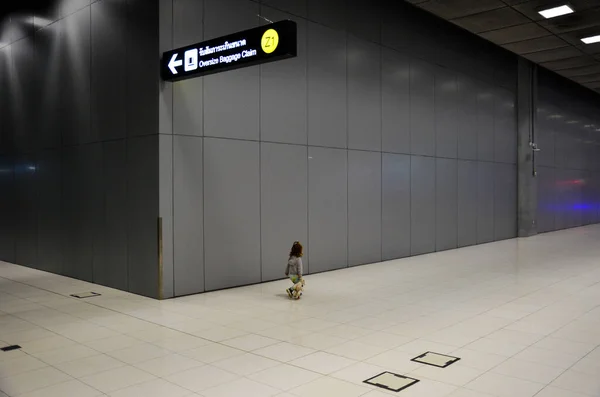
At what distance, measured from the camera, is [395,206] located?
496 inches

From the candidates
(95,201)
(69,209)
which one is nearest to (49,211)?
(69,209)

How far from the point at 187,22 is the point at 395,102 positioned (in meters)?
6.01

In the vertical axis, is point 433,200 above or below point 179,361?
above

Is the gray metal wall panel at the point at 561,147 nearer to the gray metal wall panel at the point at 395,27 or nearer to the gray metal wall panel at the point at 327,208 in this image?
the gray metal wall panel at the point at 395,27

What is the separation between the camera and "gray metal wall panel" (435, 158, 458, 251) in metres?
14.1

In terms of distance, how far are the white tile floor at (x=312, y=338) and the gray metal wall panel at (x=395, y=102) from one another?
396cm

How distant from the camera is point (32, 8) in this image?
450 inches

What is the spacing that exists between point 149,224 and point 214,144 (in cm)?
173

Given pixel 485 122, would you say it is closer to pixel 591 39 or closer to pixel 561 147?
pixel 591 39

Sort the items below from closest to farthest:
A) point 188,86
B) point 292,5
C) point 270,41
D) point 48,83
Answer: point 270,41, point 188,86, point 292,5, point 48,83

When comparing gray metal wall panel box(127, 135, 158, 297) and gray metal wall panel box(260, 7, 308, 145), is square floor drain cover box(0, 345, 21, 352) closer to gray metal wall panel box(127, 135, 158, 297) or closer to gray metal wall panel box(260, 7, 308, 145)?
gray metal wall panel box(127, 135, 158, 297)

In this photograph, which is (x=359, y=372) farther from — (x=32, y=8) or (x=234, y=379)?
(x=32, y=8)

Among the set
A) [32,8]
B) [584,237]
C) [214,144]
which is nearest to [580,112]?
[584,237]

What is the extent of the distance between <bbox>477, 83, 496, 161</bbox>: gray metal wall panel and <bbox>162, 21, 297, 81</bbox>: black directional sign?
1120cm
